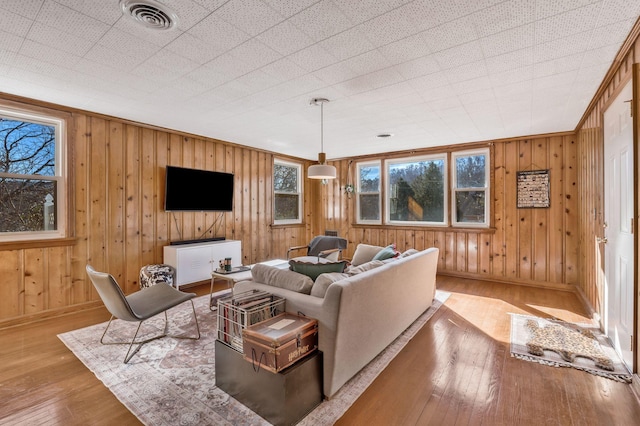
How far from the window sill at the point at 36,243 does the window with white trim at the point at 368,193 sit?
4990mm

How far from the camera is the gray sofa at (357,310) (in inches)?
77.4

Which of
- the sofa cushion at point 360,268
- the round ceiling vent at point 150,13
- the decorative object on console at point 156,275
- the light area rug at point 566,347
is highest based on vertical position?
the round ceiling vent at point 150,13

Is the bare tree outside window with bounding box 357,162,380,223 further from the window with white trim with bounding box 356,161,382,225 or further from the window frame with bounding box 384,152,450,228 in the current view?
the window frame with bounding box 384,152,450,228

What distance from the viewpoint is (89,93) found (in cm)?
309

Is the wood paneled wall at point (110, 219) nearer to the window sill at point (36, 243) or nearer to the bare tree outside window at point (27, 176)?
the window sill at point (36, 243)

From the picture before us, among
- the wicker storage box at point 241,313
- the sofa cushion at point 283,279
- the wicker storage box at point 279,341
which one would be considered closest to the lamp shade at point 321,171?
the sofa cushion at point 283,279

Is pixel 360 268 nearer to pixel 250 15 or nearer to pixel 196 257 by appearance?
pixel 250 15

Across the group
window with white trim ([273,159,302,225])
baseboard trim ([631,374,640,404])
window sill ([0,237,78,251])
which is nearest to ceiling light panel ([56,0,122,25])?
window sill ([0,237,78,251])

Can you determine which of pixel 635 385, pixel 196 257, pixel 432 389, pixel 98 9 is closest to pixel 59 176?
pixel 196 257

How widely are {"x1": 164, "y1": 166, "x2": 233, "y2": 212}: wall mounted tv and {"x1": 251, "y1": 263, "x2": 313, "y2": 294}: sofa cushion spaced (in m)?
2.63

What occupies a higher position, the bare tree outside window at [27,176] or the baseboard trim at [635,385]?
the bare tree outside window at [27,176]

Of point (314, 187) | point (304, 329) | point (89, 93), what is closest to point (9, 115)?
point (89, 93)

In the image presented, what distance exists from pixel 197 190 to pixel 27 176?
1.94 m

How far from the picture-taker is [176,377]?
2244mm
